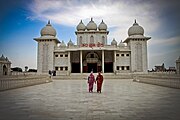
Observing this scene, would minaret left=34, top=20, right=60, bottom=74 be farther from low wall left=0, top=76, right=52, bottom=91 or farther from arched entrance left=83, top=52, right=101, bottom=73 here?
low wall left=0, top=76, right=52, bottom=91

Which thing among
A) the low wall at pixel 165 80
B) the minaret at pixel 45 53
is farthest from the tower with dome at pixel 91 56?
the low wall at pixel 165 80

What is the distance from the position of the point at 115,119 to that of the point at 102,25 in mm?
38418

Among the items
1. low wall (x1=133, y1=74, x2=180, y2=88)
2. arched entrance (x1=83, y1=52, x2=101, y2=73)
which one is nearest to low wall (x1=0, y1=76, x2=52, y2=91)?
low wall (x1=133, y1=74, x2=180, y2=88)

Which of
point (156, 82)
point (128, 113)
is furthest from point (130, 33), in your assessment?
point (128, 113)

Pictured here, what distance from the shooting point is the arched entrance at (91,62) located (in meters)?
37.4

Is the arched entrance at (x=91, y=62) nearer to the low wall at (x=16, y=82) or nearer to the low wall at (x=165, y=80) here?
the low wall at (x=165, y=80)

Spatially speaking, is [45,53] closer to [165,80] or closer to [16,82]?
[16,82]

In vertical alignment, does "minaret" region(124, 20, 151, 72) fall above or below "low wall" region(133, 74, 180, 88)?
above

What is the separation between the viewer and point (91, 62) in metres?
37.4

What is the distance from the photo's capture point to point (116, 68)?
35.9 meters

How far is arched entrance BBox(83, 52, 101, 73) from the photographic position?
37.4m

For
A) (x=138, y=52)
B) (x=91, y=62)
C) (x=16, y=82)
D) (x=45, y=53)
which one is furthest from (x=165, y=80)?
(x=45, y=53)

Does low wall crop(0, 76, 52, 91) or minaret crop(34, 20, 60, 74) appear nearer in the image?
low wall crop(0, 76, 52, 91)

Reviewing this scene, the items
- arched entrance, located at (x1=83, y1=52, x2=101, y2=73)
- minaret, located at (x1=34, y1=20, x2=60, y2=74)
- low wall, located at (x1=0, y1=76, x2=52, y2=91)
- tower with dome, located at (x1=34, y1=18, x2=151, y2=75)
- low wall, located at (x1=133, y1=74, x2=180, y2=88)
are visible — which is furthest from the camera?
arched entrance, located at (x1=83, y1=52, x2=101, y2=73)
